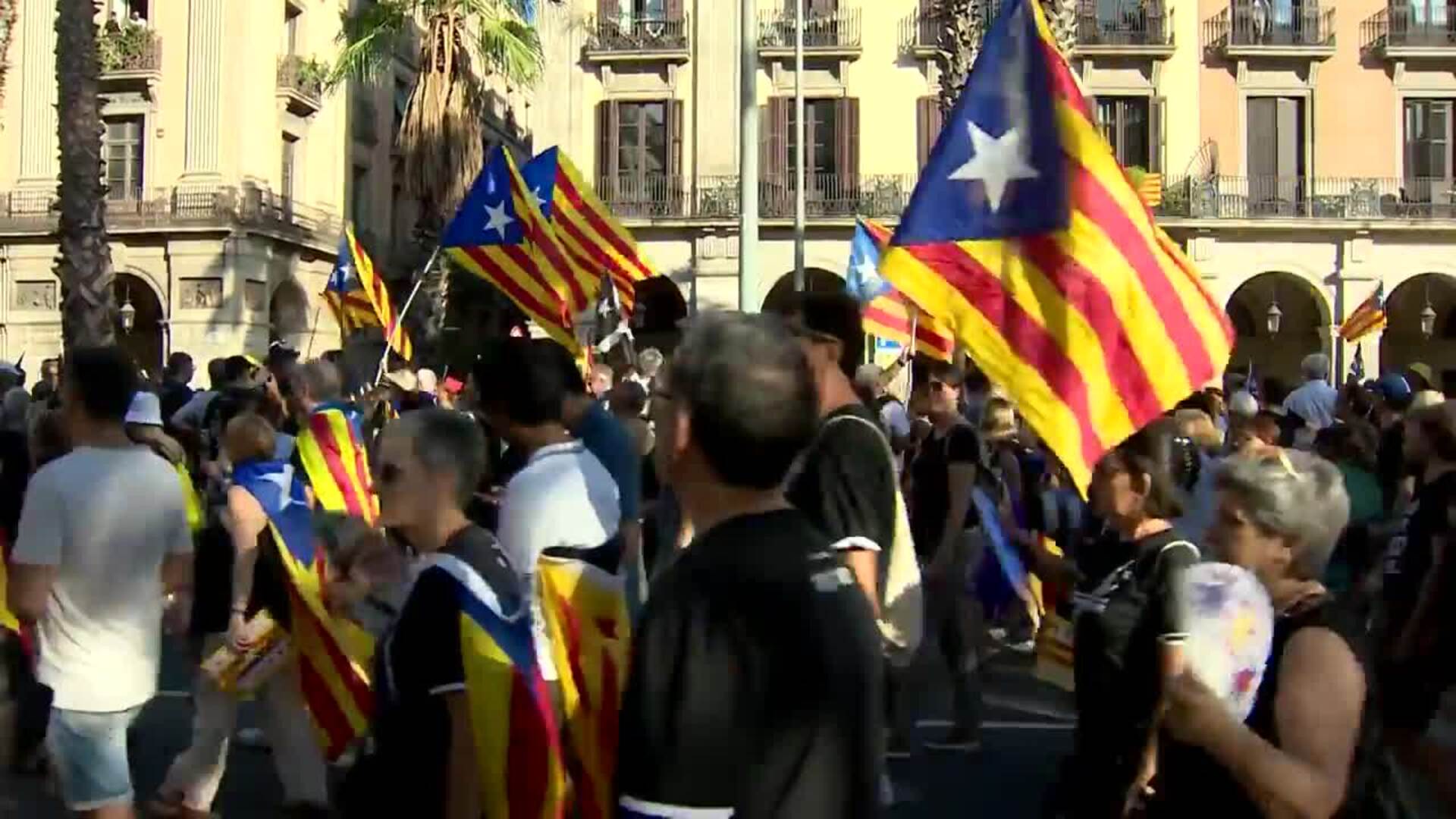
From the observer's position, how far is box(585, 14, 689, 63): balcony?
35500mm

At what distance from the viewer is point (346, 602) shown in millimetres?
4297

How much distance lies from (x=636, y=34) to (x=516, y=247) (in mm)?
24283

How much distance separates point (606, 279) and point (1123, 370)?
37.5 feet

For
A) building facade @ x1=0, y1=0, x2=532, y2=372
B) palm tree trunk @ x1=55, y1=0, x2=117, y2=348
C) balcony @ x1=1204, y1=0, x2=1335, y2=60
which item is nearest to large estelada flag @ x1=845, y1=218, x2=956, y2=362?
palm tree trunk @ x1=55, y1=0, x2=117, y2=348

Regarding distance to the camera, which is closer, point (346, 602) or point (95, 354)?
point (346, 602)

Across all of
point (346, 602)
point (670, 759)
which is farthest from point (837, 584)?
point (346, 602)

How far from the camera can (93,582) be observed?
15.3 feet

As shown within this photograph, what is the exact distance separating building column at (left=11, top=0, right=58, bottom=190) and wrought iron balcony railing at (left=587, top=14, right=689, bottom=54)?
10835mm

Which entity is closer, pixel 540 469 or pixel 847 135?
pixel 540 469

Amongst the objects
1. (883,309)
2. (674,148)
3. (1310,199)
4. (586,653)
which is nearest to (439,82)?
(883,309)

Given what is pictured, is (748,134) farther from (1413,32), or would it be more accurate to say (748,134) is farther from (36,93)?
(1413,32)

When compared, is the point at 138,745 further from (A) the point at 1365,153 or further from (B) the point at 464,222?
(A) the point at 1365,153

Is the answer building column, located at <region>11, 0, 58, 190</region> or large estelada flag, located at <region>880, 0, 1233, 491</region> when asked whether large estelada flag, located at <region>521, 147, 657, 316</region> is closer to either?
large estelada flag, located at <region>880, 0, 1233, 491</region>

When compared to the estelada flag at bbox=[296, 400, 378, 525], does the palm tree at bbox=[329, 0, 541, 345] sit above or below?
above
